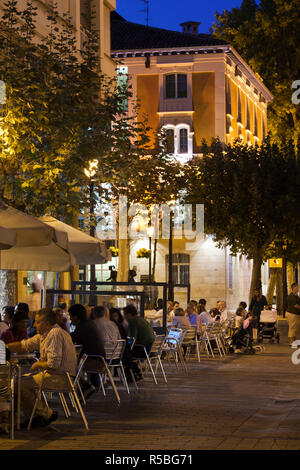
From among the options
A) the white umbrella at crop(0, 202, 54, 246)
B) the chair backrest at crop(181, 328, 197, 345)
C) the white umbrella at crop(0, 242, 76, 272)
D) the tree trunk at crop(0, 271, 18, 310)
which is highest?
the white umbrella at crop(0, 202, 54, 246)

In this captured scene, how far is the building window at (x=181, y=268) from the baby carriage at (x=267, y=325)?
1988 centimetres

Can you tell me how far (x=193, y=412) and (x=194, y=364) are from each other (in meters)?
8.58

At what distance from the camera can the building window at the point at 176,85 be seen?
2000 inches

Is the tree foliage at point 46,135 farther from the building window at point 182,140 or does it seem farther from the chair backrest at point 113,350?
the building window at point 182,140

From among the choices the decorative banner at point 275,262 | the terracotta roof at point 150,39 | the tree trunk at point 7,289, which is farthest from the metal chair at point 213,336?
the terracotta roof at point 150,39

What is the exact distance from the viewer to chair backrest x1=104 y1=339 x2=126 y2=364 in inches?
564

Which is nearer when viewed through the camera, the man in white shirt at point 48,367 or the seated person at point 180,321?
the man in white shirt at point 48,367

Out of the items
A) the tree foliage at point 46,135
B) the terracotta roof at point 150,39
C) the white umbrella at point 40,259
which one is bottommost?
the white umbrella at point 40,259

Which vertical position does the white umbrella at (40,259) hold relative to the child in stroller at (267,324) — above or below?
above

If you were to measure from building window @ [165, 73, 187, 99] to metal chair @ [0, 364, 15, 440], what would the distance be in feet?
135

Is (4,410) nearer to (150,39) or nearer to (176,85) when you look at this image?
(176,85)

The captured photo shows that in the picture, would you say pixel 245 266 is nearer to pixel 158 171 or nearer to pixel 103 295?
pixel 158 171

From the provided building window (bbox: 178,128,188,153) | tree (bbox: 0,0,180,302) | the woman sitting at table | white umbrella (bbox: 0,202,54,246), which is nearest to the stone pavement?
the woman sitting at table

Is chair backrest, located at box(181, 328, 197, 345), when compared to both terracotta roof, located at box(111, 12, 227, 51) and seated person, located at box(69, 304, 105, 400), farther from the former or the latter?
terracotta roof, located at box(111, 12, 227, 51)
